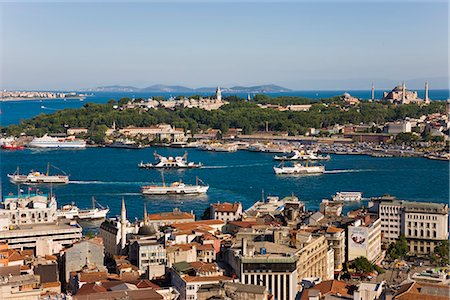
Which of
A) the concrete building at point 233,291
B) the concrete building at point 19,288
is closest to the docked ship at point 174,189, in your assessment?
the concrete building at point 19,288

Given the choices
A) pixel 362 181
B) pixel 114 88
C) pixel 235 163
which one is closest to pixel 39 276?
pixel 362 181

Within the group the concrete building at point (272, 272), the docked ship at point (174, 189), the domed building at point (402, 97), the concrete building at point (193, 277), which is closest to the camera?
the concrete building at point (193, 277)

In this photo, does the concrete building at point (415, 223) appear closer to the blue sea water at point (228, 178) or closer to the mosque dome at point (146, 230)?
the blue sea water at point (228, 178)

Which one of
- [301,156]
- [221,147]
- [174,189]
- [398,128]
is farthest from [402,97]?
[174,189]

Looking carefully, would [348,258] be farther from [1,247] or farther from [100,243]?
[1,247]

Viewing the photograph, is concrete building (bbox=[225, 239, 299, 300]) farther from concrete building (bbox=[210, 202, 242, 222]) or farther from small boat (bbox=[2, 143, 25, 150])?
small boat (bbox=[2, 143, 25, 150])

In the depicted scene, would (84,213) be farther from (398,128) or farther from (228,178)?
(398,128)
